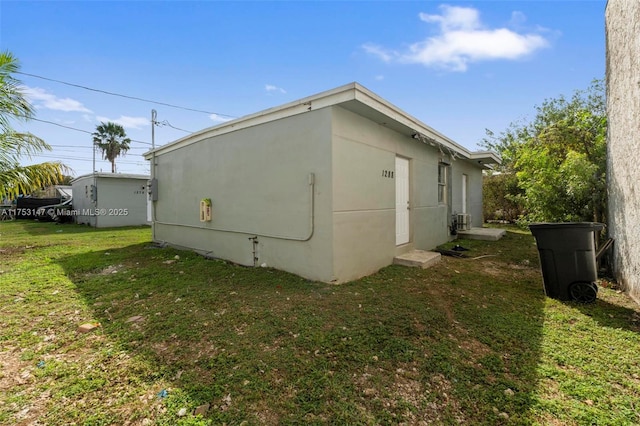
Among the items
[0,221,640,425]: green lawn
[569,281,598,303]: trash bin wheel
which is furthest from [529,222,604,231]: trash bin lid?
[0,221,640,425]: green lawn

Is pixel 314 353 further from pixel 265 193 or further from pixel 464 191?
pixel 464 191

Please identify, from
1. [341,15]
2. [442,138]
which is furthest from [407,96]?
[341,15]

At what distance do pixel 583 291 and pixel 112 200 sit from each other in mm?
17407

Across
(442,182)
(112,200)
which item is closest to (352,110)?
(442,182)

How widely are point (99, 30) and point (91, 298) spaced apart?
8.82 metres

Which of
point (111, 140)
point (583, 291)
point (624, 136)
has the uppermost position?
point (111, 140)

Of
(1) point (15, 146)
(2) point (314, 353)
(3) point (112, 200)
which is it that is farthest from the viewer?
(3) point (112, 200)

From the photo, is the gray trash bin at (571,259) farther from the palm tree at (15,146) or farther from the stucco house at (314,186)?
the palm tree at (15,146)

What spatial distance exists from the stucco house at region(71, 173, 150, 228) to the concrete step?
562 inches

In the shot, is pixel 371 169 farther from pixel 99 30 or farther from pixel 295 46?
pixel 99 30

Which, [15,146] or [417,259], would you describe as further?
[15,146]

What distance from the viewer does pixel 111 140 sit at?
26.8 m

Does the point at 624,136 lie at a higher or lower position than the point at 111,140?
lower

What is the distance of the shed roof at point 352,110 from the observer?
4.08 meters
